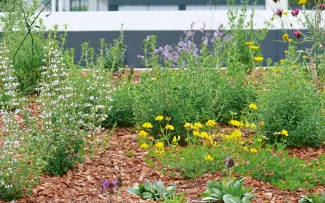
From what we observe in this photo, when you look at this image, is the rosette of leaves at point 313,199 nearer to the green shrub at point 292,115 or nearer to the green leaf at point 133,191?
the green leaf at point 133,191

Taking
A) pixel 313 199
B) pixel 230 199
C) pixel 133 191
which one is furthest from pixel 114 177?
pixel 313 199

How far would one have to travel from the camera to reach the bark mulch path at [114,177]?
13.7ft

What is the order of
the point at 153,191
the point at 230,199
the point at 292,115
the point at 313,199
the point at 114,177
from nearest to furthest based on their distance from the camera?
the point at 230,199 < the point at 313,199 < the point at 153,191 < the point at 114,177 < the point at 292,115

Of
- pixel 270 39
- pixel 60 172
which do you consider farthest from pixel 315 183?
pixel 270 39

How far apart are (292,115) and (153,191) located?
182 cm

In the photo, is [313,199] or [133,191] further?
[133,191]

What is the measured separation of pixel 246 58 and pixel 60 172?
4.06 meters

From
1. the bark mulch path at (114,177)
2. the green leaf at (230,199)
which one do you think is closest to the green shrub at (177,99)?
the bark mulch path at (114,177)

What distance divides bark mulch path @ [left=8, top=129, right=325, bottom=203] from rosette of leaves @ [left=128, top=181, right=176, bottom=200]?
0.05 meters

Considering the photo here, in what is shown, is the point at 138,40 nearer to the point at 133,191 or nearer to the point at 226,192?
the point at 133,191

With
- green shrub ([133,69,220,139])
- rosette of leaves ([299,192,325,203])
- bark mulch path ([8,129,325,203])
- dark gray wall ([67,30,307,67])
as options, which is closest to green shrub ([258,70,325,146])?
green shrub ([133,69,220,139])

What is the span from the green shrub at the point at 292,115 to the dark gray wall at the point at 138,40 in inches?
238

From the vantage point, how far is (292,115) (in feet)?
18.0

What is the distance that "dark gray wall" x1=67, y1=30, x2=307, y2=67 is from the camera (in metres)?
11.8
